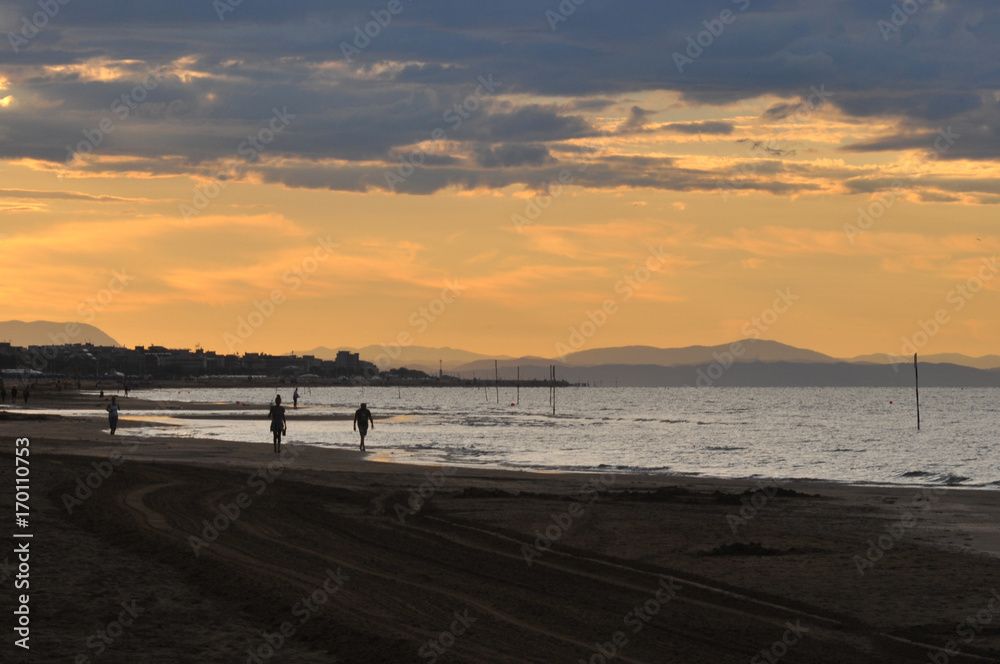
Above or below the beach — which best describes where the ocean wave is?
below

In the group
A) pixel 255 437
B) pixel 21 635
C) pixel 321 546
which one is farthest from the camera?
pixel 255 437

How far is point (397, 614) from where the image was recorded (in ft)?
37.0

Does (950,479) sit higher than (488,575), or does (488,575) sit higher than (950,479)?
(488,575)

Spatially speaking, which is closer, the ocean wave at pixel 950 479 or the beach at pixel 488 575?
the beach at pixel 488 575

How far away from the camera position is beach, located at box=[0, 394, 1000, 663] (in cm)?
1033

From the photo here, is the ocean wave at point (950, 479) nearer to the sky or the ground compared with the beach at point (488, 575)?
nearer to the ground

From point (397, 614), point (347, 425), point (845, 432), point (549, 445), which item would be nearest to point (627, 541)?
point (397, 614)

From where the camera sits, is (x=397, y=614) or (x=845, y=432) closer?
(x=397, y=614)

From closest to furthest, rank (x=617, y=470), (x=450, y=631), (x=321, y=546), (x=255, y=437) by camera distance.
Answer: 1. (x=450, y=631)
2. (x=321, y=546)
3. (x=617, y=470)
4. (x=255, y=437)

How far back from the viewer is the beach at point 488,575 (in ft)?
33.9

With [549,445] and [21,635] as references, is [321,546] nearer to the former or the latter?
[21,635]

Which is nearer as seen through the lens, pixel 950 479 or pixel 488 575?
pixel 488 575

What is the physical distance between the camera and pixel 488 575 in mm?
14109

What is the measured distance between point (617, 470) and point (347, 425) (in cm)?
4106
